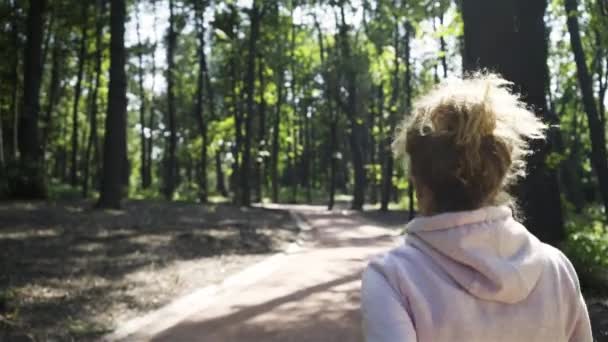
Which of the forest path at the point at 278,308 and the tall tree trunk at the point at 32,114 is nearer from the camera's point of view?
the forest path at the point at 278,308

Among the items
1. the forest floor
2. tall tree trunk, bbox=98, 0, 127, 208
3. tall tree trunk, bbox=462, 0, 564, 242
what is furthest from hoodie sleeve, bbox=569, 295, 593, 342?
tall tree trunk, bbox=98, 0, 127, 208

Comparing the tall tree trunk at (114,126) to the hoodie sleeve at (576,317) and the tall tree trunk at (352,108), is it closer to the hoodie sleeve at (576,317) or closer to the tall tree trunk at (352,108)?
the tall tree trunk at (352,108)

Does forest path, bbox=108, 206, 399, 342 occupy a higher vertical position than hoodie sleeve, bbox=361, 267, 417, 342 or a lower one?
lower

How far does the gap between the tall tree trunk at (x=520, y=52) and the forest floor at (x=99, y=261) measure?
493 centimetres

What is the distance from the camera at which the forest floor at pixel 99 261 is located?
267 inches

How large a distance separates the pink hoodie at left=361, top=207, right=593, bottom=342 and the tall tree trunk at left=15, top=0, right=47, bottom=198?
1928 cm

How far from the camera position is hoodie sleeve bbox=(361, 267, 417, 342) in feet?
4.70

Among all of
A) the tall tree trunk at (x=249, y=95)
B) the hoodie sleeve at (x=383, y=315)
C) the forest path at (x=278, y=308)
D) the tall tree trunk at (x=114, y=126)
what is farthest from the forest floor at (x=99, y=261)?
the tall tree trunk at (x=249, y=95)

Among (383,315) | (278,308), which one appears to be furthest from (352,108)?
(383,315)

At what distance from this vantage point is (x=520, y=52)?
6504 mm

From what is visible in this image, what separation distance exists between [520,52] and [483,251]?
551 centimetres

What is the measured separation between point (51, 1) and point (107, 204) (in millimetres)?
10515

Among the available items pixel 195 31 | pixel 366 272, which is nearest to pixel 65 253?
pixel 366 272

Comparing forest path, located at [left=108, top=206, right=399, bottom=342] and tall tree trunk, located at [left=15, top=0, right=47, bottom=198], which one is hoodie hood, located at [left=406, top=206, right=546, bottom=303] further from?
tall tree trunk, located at [left=15, top=0, right=47, bottom=198]
